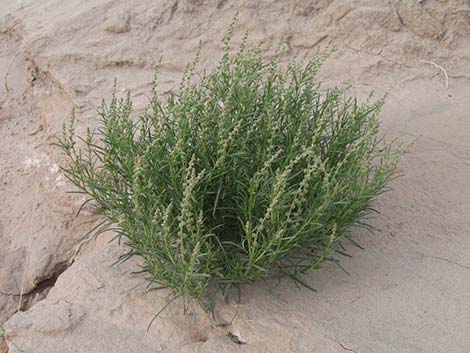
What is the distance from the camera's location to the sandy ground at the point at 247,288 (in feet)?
8.37

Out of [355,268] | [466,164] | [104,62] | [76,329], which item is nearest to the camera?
[76,329]

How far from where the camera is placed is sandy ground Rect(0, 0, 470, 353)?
8.37 ft

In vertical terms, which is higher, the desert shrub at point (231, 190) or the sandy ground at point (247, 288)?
the desert shrub at point (231, 190)

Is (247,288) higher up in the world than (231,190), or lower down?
lower down

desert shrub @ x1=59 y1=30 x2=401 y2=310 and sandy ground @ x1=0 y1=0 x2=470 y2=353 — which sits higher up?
desert shrub @ x1=59 y1=30 x2=401 y2=310

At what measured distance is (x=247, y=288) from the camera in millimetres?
2725

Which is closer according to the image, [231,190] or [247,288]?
[231,190]

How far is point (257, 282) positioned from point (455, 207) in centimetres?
122

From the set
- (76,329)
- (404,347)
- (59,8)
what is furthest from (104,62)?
(404,347)

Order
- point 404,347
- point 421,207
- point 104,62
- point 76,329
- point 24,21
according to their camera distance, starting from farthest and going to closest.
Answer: point 24,21
point 104,62
point 421,207
point 76,329
point 404,347

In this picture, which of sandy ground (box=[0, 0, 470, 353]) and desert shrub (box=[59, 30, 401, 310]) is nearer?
desert shrub (box=[59, 30, 401, 310])

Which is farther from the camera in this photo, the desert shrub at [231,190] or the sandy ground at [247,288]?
the sandy ground at [247,288]

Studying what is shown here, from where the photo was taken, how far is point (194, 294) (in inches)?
101

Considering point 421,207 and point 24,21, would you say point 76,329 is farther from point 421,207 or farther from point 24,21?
point 24,21
